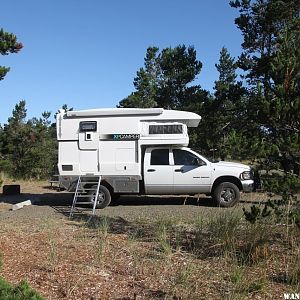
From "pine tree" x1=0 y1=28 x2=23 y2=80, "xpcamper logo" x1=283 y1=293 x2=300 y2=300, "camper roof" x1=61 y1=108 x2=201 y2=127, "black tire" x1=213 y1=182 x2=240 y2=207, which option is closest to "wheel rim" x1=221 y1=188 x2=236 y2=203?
"black tire" x1=213 y1=182 x2=240 y2=207

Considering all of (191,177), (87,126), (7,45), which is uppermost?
(7,45)

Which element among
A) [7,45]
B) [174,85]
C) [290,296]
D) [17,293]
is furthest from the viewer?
[174,85]

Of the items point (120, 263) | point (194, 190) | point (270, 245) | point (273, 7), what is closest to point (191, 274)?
point (120, 263)

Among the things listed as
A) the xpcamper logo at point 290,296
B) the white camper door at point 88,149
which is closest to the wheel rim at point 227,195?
the white camper door at point 88,149

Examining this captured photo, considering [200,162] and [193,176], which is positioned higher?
[200,162]

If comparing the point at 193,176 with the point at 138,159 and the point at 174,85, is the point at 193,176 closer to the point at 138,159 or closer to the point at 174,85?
the point at 138,159

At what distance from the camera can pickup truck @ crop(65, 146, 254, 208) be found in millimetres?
13859

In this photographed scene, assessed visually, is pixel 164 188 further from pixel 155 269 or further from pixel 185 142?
pixel 155 269

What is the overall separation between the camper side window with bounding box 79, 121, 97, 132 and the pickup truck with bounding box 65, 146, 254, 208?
1.50 metres

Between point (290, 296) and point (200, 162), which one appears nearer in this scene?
point (290, 296)

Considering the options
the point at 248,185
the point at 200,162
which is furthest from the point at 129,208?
the point at 248,185

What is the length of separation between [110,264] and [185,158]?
24.8 ft

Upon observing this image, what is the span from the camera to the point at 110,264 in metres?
6.80

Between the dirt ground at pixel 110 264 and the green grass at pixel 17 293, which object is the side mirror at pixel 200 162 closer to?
the dirt ground at pixel 110 264
